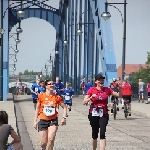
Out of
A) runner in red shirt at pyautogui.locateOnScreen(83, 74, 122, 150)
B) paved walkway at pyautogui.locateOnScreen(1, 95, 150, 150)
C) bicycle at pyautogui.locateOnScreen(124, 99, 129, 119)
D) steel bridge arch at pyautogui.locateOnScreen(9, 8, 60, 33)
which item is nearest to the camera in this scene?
runner in red shirt at pyautogui.locateOnScreen(83, 74, 122, 150)

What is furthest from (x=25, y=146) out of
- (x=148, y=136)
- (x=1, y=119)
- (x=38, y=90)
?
(x=38, y=90)

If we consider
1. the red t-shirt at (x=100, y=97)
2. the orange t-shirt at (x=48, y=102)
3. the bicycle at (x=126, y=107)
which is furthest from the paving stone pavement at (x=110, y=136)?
the bicycle at (x=126, y=107)

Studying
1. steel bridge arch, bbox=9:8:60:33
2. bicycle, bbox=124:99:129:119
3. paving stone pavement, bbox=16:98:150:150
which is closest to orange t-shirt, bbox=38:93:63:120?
paving stone pavement, bbox=16:98:150:150

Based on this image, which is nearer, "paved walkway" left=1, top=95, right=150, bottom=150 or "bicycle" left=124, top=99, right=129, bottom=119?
"paved walkway" left=1, top=95, right=150, bottom=150

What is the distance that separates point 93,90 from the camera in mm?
12898

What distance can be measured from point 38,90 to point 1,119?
19.6m

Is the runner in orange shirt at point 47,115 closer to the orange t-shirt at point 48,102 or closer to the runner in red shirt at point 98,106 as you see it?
the orange t-shirt at point 48,102

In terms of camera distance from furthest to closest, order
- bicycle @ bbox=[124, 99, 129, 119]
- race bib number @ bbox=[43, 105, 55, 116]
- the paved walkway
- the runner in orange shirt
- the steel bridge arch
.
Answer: the steel bridge arch < bicycle @ bbox=[124, 99, 129, 119] < the paved walkway < race bib number @ bbox=[43, 105, 55, 116] < the runner in orange shirt

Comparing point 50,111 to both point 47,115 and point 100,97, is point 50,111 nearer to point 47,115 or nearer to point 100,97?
point 47,115

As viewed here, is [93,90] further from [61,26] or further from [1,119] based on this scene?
[61,26]

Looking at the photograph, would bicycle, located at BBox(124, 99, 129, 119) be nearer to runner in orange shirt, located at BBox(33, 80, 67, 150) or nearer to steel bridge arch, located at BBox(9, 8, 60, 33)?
runner in orange shirt, located at BBox(33, 80, 67, 150)

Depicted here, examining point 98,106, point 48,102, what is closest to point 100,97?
point 98,106

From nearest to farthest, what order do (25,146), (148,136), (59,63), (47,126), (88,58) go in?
(47,126) → (25,146) → (148,136) → (88,58) → (59,63)

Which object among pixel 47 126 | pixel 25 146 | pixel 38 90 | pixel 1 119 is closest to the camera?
pixel 1 119
